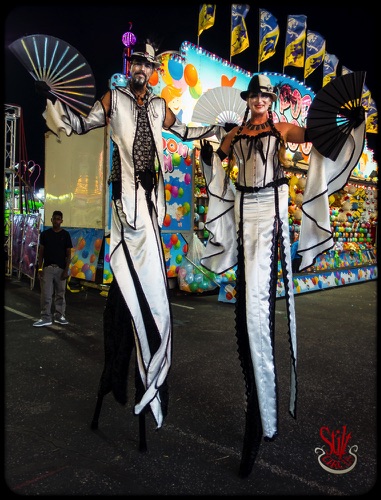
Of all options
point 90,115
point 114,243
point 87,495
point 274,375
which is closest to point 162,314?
point 114,243

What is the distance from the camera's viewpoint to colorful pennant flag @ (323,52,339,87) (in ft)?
40.8

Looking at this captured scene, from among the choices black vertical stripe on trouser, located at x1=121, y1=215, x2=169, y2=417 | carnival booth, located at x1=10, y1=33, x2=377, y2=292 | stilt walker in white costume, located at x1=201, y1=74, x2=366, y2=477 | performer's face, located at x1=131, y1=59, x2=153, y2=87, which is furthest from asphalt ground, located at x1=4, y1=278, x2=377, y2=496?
carnival booth, located at x1=10, y1=33, x2=377, y2=292

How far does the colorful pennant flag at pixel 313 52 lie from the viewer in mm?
11688

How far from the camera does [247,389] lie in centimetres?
252

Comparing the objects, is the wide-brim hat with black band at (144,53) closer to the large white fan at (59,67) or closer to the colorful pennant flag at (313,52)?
the large white fan at (59,67)

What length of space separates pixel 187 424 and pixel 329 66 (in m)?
12.6

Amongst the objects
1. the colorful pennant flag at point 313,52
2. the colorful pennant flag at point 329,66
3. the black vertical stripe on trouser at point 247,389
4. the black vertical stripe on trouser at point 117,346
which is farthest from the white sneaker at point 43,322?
the colorful pennant flag at point 329,66

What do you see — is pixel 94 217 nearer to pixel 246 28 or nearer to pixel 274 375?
pixel 246 28

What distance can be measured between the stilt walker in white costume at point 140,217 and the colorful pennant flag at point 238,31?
300 inches

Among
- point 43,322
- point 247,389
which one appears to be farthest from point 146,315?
point 43,322

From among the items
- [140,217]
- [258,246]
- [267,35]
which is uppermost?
[267,35]

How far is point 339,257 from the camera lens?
423 inches

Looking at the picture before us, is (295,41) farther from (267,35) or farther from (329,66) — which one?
(329,66)

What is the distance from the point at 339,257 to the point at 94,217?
6.28 meters
